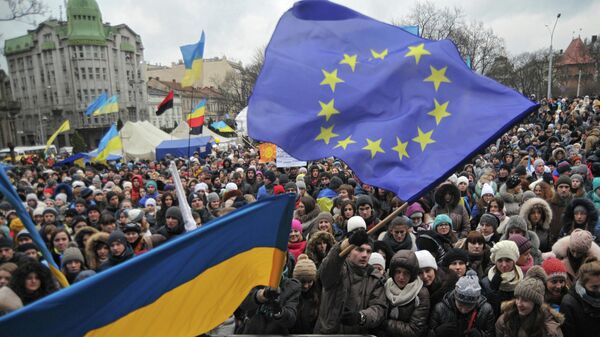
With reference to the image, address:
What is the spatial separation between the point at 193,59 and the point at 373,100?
6.46m

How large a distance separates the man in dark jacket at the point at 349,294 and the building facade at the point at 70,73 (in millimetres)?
74581

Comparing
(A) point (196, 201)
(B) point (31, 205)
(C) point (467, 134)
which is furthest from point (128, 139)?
(C) point (467, 134)

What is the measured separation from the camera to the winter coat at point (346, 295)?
3043mm

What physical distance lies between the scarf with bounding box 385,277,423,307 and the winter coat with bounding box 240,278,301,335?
0.73m

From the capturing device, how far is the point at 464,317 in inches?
126

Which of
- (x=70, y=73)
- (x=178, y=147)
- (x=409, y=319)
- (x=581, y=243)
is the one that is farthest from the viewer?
(x=70, y=73)

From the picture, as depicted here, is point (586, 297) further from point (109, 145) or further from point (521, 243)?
point (109, 145)

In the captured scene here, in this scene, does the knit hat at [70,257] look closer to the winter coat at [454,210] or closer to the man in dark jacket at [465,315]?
the man in dark jacket at [465,315]

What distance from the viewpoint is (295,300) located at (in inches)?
131

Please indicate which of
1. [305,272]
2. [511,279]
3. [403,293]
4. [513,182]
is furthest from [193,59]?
[511,279]

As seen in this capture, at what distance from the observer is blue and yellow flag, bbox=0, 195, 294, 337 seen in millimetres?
1846

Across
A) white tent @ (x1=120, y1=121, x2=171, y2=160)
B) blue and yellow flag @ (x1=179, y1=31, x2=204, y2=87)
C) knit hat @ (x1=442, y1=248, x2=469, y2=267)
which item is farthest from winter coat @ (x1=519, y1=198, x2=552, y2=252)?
white tent @ (x1=120, y1=121, x2=171, y2=160)

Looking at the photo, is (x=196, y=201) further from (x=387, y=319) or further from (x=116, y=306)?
(x=116, y=306)

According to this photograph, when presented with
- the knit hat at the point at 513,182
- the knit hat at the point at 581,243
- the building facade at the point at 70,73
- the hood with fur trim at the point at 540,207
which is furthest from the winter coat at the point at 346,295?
the building facade at the point at 70,73
